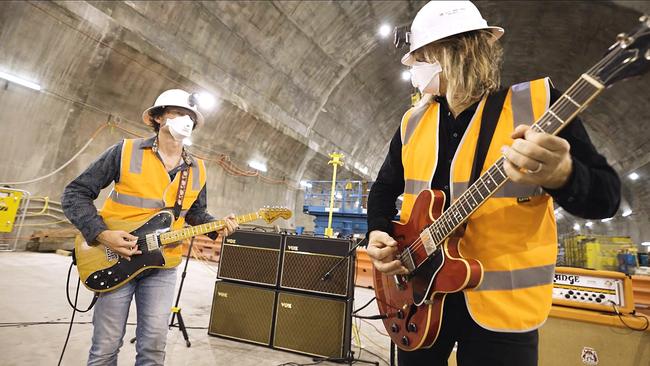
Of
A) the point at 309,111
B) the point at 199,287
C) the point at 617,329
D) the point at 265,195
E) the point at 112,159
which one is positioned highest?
the point at 309,111

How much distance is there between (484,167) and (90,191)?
262cm

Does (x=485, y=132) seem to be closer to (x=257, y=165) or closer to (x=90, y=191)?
(x=90, y=191)

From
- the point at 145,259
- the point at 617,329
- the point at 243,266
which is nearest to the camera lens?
the point at 145,259

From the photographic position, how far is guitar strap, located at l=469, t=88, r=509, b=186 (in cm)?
123

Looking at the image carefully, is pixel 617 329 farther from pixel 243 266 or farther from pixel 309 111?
pixel 309 111

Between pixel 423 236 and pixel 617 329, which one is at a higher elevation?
pixel 423 236

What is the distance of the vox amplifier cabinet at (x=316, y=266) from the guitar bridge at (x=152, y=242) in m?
1.68

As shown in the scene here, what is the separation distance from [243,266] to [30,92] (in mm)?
8385

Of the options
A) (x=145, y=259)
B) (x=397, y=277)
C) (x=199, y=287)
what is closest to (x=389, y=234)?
(x=397, y=277)

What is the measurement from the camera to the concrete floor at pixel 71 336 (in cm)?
286

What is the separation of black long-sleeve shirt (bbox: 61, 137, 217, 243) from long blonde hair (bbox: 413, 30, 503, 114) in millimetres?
2185

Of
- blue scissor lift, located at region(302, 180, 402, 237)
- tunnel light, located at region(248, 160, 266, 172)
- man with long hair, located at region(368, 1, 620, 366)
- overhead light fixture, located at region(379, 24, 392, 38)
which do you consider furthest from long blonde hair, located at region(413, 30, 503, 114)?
overhead light fixture, located at region(379, 24, 392, 38)

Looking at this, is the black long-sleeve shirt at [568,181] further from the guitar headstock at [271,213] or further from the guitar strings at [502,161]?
the guitar headstock at [271,213]

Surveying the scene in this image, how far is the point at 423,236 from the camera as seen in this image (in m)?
1.38
